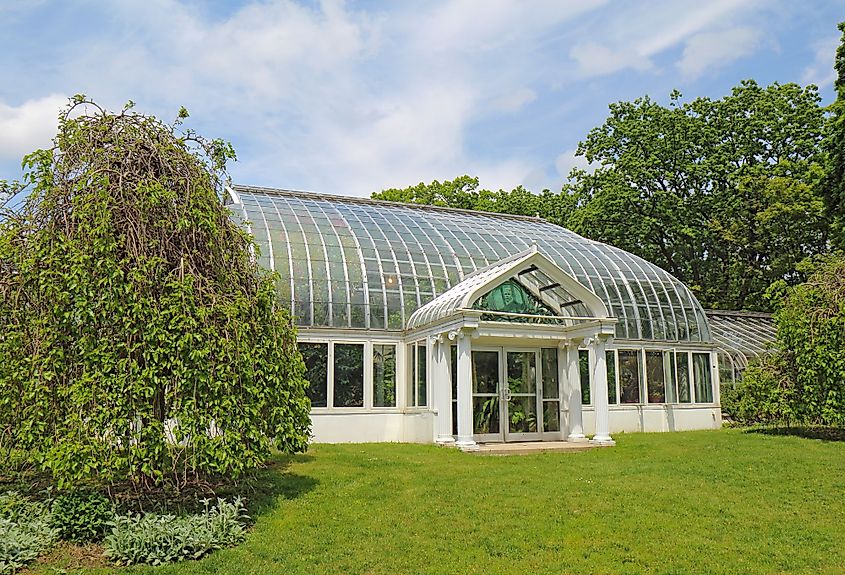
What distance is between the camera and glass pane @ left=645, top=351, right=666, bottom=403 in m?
19.7

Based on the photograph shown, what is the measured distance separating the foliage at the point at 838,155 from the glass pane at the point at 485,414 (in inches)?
455

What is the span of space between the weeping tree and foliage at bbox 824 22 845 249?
17.2m

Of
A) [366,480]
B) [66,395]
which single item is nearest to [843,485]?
[366,480]

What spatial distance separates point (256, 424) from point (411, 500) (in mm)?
2504

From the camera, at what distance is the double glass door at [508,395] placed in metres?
16.6

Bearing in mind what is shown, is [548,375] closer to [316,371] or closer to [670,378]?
[670,378]

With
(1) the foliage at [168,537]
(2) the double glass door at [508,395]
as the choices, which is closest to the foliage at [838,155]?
(2) the double glass door at [508,395]

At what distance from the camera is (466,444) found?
14.8 meters

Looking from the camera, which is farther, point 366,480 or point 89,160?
point 366,480

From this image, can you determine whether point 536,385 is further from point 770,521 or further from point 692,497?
point 770,521

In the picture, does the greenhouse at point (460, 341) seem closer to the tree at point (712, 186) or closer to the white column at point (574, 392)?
the white column at point (574, 392)

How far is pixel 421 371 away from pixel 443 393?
1338 mm

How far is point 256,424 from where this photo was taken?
9461 millimetres

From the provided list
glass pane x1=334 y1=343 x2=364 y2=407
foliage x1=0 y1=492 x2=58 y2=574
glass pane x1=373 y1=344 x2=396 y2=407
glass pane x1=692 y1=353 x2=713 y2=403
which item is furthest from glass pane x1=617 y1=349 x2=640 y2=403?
foliage x1=0 y1=492 x2=58 y2=574
